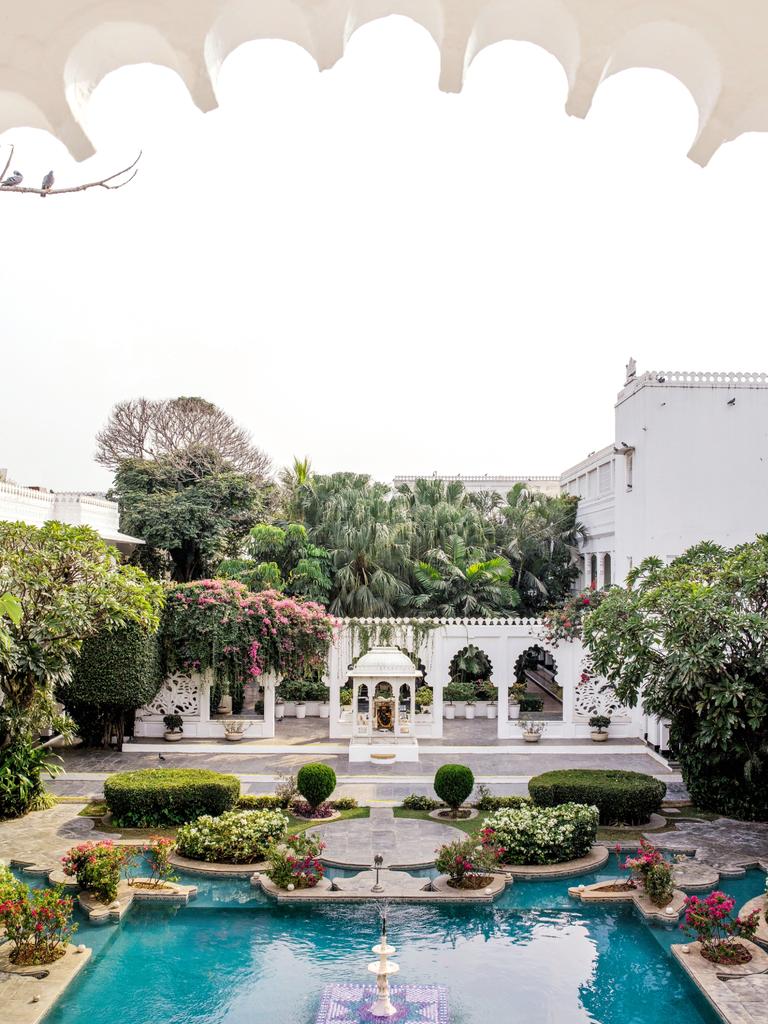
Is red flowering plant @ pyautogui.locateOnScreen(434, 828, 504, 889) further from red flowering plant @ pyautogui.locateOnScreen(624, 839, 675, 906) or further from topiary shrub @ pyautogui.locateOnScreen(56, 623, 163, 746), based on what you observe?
topiary shrub @ pyautogui.locateOnScreen(56, 623, 163, 746)

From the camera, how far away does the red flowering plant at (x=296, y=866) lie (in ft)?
34.1

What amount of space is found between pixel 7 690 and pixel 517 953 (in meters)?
8.17

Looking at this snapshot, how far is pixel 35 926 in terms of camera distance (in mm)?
8258

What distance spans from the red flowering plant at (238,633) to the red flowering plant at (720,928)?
11053 mm

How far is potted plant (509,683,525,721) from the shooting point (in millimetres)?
20219

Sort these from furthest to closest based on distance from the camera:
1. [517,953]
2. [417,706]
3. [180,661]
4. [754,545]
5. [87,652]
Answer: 1. [417,706]
2. [180,661]
3. [87,652]
4. [754,545]
5. [517,953]

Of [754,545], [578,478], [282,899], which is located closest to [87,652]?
[282,899]

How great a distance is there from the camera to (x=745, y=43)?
1.77 meters

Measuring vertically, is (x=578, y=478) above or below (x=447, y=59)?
above

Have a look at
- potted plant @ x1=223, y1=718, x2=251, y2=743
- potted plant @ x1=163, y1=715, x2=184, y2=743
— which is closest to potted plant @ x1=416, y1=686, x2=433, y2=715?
potted plant @ x1=223, y1=718, x2=251, y2=743

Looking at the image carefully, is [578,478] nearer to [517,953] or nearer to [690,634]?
[690,634]

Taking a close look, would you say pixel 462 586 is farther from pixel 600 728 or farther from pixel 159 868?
pixel 159 868

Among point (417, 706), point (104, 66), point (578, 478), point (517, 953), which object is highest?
A: point (578, 478)

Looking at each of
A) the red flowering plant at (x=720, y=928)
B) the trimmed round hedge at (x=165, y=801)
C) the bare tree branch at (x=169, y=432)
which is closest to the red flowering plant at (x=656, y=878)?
the red flowering plant at (x=720, y=928)
